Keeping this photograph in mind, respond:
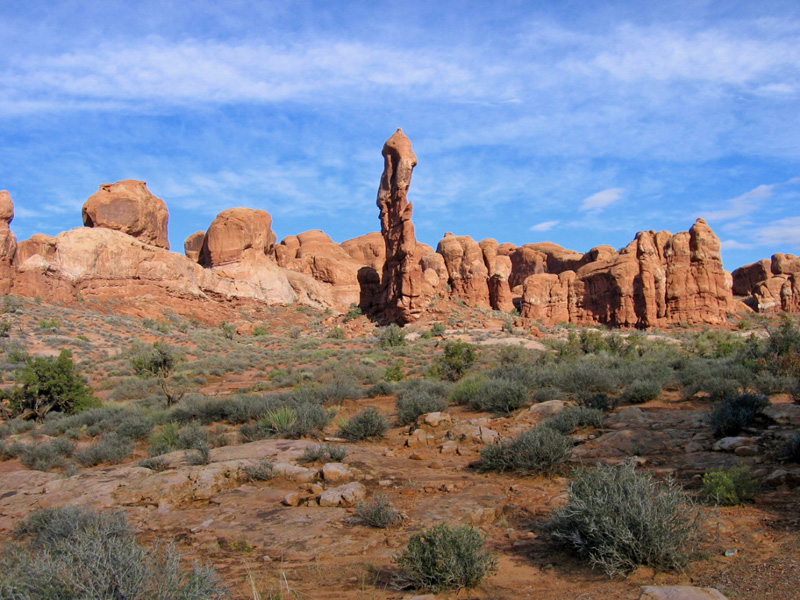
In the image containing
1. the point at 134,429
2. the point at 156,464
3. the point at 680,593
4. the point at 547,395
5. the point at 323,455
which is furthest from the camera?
the point at 547,395

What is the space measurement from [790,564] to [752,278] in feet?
260

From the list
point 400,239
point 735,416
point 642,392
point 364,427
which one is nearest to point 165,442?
point 364,427

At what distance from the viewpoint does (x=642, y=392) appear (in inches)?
432

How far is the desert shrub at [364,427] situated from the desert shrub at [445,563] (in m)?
5.49

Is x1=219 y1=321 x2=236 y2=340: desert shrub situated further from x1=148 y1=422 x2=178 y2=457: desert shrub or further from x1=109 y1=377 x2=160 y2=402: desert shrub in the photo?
x1=148 y1=422 x2=178 y2=457: desert shrub

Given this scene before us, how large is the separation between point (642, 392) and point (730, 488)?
633 cm

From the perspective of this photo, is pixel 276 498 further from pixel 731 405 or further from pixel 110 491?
pixel 731 405

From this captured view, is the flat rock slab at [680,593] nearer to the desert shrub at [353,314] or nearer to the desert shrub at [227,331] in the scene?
the desert shrub at [227,331]

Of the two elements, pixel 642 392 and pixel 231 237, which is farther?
pixel 231 237

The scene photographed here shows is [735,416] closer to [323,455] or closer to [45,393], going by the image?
[323,455]

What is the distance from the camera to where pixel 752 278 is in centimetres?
Result: 6969

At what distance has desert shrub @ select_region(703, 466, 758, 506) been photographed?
488cm

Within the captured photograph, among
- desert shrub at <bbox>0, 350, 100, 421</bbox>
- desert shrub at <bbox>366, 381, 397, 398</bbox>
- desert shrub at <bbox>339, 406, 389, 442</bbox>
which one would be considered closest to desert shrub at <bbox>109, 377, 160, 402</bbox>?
desert shrub at <bbox>0, 350, 100, 421</bbox>

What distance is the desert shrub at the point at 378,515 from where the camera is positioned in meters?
5.12
